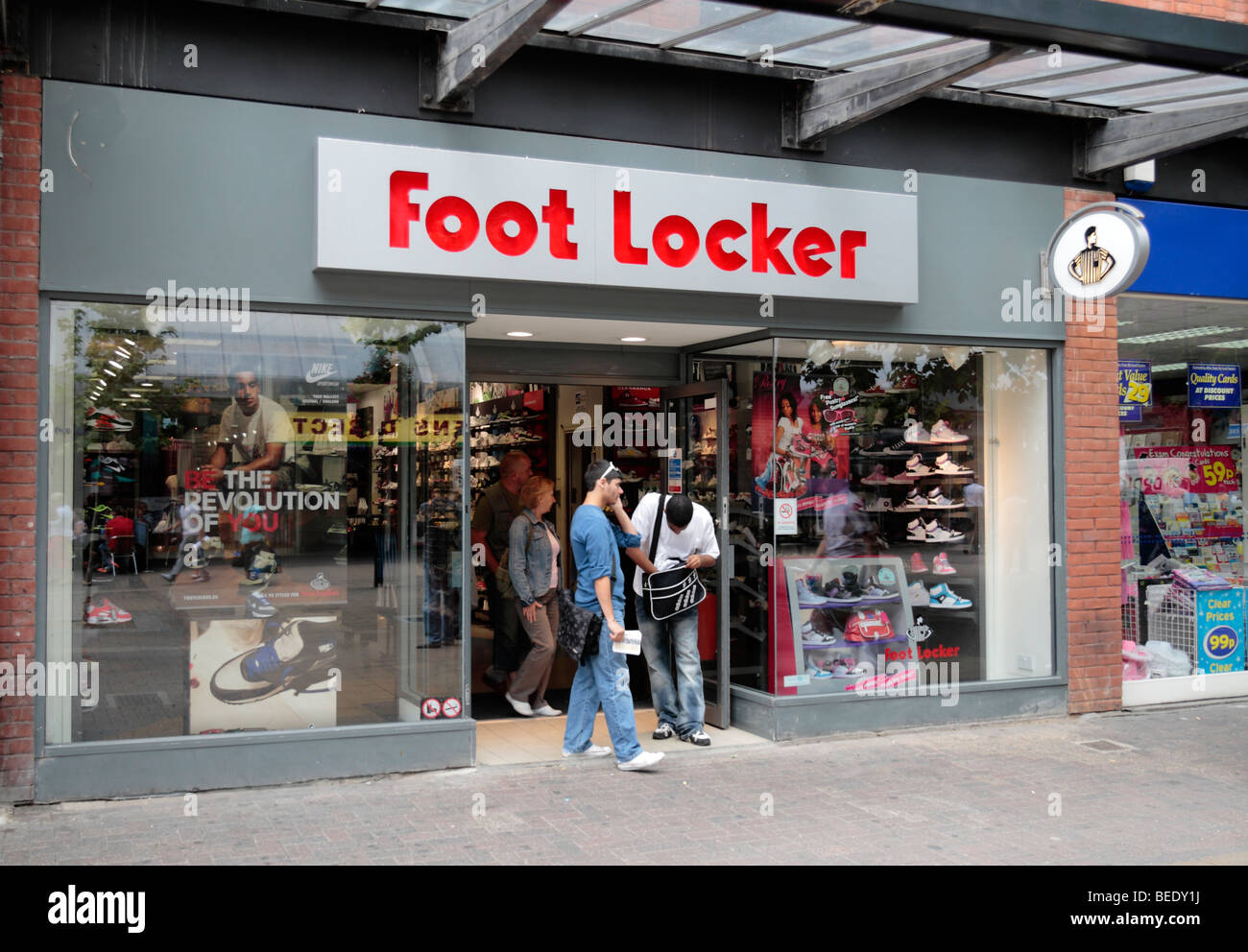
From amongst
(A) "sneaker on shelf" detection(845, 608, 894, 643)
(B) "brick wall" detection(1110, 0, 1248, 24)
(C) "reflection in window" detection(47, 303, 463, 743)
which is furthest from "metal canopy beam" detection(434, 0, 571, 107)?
(B) "brick wall" detection(1110, 0, 1248, 24)

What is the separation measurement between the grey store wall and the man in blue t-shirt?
1.33m

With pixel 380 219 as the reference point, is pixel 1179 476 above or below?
below

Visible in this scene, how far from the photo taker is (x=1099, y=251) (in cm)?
823

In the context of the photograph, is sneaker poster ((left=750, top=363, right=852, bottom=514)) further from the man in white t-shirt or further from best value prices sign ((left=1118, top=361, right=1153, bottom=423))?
best value prices sign ((left=1118, top=361, right=1153, bottom=423))

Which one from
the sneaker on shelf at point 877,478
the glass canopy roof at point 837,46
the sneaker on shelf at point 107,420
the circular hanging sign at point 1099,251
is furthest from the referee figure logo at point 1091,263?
the sneaker on shelf at point 107,420

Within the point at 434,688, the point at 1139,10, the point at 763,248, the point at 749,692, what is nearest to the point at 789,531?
the point at 749,692

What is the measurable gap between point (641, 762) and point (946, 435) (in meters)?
3.77

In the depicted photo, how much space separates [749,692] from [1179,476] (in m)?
4.88

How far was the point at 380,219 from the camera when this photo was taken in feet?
22.6

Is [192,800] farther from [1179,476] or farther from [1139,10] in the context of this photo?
[1179,476]

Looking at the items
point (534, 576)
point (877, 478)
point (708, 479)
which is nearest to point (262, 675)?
point (534, 576)

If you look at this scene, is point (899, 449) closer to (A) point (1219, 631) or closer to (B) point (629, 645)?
(B) point (629, 645)

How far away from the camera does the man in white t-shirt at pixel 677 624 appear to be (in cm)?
795

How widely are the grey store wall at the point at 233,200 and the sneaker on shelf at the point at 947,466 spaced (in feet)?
7.08
